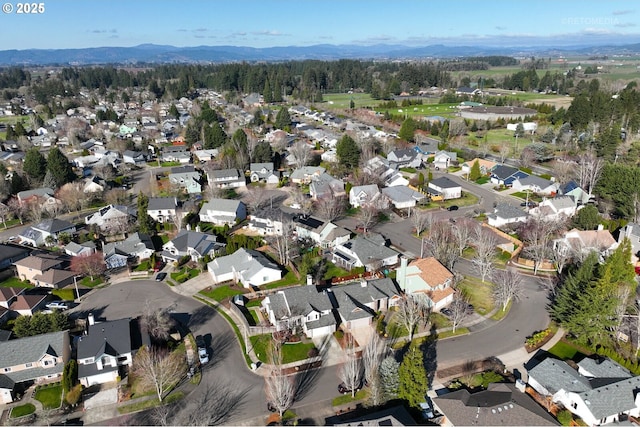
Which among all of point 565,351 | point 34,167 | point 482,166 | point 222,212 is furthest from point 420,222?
point 34,167

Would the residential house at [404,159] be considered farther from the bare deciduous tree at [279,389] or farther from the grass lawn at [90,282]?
the bare deciduous tree at [279,389]

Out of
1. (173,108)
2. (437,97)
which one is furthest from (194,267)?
(437,97)

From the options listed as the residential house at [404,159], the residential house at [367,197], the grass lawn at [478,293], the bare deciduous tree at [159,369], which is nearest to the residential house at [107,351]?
the bare deciduous tree at [159,369]

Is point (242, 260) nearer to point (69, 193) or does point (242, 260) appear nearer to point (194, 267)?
point (194, 267)

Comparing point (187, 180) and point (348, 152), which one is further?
point (348, 152)

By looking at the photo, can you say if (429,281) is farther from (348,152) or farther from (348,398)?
(348,152)

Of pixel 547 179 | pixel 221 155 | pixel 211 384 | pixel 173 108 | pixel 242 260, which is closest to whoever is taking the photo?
pixel 211 384
